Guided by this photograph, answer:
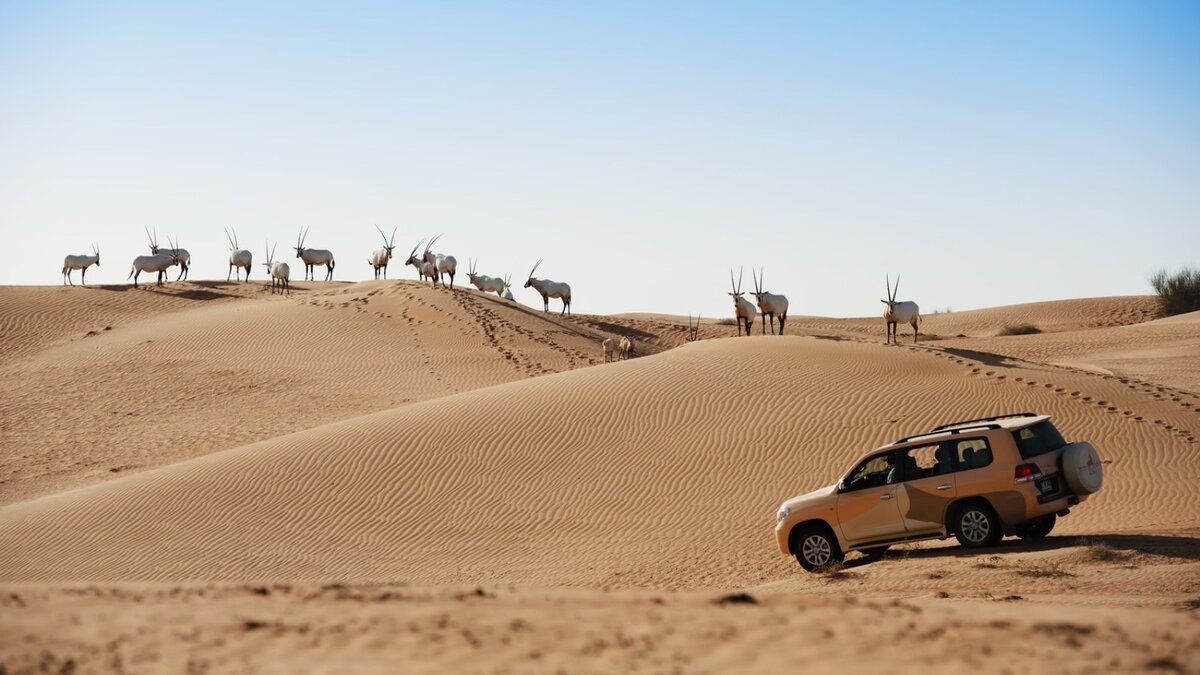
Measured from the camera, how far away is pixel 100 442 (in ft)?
94.1

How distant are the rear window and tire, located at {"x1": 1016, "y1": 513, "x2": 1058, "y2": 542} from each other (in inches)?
38.0

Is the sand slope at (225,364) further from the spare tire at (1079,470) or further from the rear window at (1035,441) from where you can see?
the spare tire at (1079,470)

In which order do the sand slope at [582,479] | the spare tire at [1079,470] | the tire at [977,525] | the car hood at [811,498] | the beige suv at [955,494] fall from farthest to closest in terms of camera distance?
the sand slope at [582,479] → the car hood at [811,498] → the tire at [977,525] → the beige suv at [955,494] → the spare tire at [1079,470]

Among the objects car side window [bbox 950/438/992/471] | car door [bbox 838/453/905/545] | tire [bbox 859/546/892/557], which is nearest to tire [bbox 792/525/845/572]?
car door [bbox 838/453/905/545]

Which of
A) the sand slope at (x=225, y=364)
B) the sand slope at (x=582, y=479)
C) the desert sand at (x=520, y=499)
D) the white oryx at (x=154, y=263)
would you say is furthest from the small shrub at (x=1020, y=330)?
the white oryx at (x=154, y=263)

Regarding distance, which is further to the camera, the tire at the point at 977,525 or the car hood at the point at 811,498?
the car hood at the point at 811,498

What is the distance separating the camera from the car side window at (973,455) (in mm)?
12836

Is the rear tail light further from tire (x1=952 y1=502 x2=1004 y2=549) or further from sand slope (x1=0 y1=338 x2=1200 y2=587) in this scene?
sand slope (x1=0 y1=338 x2=1200 y2=587)

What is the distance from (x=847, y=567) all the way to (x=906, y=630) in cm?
636

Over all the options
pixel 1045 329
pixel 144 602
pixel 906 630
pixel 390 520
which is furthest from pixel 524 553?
pixel 1045 329

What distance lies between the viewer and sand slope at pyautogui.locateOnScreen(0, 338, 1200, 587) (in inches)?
654

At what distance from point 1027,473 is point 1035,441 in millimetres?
483

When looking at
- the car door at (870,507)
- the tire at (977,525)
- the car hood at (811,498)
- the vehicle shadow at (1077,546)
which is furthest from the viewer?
the car hood at (811,498)

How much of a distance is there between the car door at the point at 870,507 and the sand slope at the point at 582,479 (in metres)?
1.35
